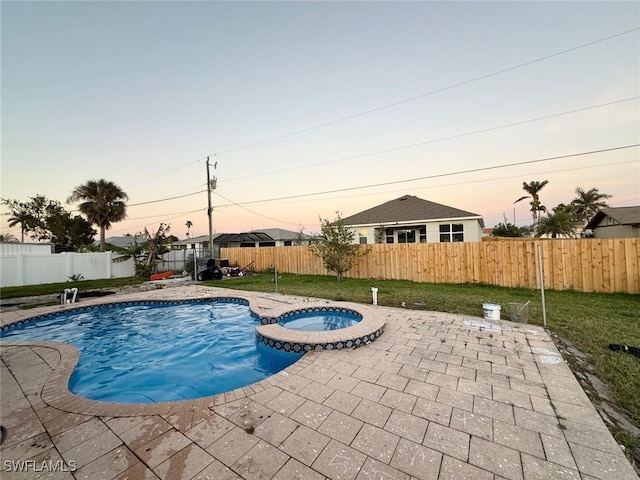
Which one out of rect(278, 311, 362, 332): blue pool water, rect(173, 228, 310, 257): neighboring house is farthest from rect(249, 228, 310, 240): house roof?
rect(278, 311, 362, 332): blue pool water

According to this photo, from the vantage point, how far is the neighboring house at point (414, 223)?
16.6 meters

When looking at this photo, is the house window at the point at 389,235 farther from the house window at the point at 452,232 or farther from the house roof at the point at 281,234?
the house roof at the point at 281,234

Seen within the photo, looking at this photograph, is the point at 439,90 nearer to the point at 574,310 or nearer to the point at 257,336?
the point at 574,310

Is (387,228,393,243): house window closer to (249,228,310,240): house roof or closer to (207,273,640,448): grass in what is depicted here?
(207,273,640,448): grass

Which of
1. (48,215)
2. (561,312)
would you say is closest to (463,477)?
(561,312)

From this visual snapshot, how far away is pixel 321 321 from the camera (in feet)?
23.5

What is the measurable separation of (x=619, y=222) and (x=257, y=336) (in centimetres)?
2767

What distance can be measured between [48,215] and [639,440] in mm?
45625

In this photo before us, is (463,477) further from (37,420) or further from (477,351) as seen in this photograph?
(37,420)

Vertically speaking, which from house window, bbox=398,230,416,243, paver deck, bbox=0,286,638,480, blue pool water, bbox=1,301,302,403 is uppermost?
house window, bbox=398,230,416,243

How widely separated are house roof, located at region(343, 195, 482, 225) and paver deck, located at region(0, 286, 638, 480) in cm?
1418

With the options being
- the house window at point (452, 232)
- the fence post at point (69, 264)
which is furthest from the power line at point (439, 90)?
the fence post at point (69, 264)

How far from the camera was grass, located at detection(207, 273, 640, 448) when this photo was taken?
3.31 metres

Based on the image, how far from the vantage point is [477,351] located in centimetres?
429
